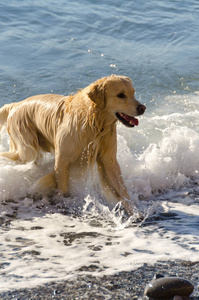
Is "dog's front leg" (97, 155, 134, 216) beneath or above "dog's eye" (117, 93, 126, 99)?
beneath

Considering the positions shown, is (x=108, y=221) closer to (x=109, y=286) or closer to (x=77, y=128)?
(x=77, y=128)

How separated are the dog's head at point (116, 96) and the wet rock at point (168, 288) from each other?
1.85 m

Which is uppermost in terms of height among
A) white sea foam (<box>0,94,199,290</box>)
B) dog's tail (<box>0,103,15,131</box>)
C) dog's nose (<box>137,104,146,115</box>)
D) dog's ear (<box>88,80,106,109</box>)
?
dog's ear (<box>88,80,106,109</box>)

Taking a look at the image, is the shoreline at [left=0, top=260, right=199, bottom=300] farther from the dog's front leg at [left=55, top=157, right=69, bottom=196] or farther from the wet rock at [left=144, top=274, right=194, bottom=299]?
the dog's front leg at [left=55, top=157, right=69, bottom=196]

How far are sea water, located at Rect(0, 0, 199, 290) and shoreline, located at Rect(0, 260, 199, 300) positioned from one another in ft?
0.31

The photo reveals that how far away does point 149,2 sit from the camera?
1619 cm

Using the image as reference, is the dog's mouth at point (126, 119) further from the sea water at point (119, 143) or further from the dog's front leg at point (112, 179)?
the sea water at point (119, 143)

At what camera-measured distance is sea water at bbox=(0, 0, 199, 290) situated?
4.39m

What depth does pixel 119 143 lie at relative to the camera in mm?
7160

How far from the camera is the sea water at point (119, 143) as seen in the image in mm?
4395

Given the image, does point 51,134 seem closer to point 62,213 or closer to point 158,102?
point 62,213

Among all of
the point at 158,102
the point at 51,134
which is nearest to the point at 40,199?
the point at 51,134

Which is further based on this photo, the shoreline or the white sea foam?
the white sea foam

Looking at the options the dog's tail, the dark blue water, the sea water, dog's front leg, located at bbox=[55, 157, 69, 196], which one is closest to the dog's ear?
dog's front leg, located at bbox=[55, 157, 69, 196]
